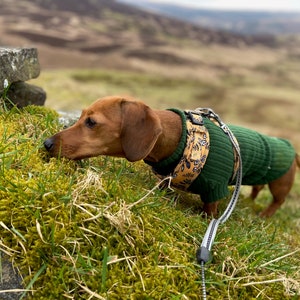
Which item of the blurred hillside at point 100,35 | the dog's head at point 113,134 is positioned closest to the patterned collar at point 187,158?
the dog's head at point 113,134

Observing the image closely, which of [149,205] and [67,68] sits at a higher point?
[149,205]

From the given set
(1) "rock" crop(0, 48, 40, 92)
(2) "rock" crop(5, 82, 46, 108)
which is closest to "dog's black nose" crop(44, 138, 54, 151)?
(1) "rock" crop(0, 48, 40, 92)

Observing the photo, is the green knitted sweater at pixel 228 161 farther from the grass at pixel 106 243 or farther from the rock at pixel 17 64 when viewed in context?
the rock at pixel 17 64

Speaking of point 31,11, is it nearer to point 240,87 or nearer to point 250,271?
point 240,87

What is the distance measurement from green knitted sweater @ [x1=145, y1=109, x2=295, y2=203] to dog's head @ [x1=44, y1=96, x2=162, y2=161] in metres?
0.53

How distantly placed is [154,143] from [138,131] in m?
0.17

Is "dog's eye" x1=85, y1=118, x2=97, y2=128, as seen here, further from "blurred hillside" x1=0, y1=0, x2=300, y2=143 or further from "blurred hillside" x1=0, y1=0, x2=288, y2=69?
"blurred hillside" x1=0, y1=0, x2=288, y2=69

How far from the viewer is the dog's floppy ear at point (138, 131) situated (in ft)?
11.3

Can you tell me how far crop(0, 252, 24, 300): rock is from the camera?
2.45m

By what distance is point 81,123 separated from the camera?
3.57 metres

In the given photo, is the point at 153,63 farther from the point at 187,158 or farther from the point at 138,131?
the point at 138,131

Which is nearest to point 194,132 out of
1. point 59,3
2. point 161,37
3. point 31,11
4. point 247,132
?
point 247,132

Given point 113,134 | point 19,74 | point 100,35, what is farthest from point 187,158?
point 100,35

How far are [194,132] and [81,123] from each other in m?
1.13
